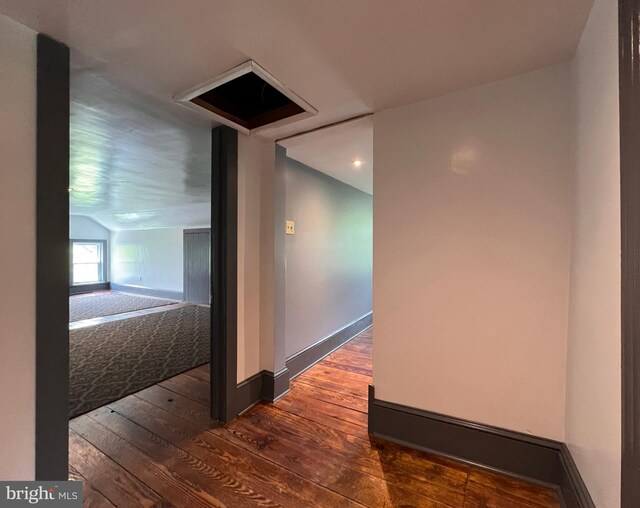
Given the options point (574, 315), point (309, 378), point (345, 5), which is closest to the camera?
point (345, 5)

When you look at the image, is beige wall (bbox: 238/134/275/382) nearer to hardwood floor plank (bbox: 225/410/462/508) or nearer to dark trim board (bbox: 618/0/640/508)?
hardwood floor plank (bbox: 225/410/462/508)

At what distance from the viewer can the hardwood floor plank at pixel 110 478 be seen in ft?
3.97

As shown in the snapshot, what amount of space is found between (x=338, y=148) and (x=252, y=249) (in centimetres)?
110

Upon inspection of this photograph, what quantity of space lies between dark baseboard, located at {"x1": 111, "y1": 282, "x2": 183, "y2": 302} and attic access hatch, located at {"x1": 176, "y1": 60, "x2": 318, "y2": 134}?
6029 millimetres

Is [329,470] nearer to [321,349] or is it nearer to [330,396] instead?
[330,396]

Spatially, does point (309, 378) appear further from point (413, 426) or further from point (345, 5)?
point (345, 5)

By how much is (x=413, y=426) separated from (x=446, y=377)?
364mm

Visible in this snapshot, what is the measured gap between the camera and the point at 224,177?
5.85ft

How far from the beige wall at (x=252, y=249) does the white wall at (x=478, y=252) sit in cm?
92

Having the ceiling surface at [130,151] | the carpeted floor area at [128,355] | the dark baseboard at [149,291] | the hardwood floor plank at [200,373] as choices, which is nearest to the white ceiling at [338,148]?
the ceiling surface at [130,151]

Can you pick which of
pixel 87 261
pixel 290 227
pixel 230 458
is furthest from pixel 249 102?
pixel 87 261

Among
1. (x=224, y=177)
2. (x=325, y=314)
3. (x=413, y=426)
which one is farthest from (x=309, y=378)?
(x=224, y=177)

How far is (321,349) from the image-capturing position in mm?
2801

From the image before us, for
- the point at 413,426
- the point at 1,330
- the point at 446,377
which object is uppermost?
the point at 1,330
